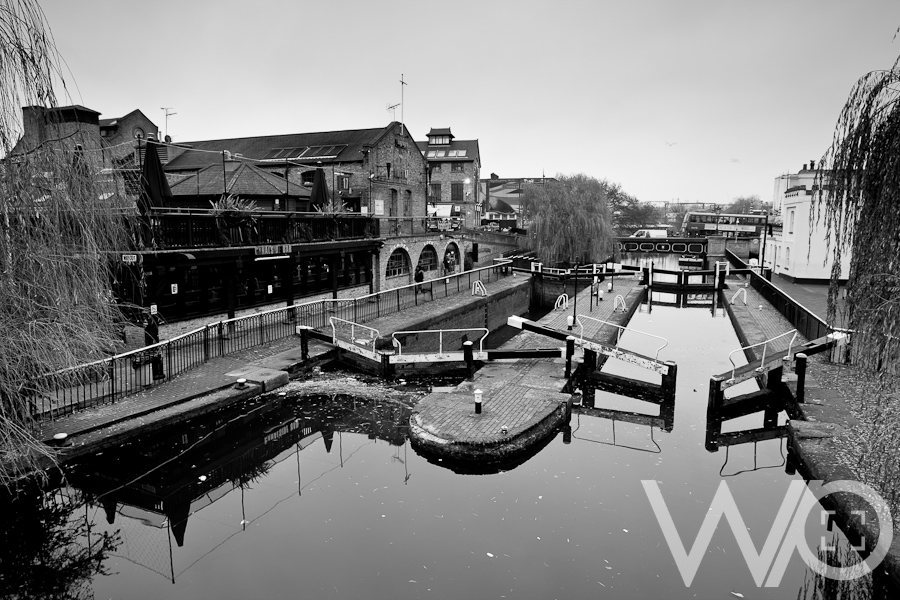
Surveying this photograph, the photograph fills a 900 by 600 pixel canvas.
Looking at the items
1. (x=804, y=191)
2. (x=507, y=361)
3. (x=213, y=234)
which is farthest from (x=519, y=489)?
(x=804, y=191)

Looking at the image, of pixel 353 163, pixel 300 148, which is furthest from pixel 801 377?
pixel 300 148

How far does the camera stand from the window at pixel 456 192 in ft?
173

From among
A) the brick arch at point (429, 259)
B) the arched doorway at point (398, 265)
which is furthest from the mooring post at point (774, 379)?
the brick arch at point (429, 259)

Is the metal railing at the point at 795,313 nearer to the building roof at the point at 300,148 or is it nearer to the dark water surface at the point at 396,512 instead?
the dark water surface at the point at 396,512

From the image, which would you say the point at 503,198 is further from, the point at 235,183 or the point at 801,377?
the point at 801,377

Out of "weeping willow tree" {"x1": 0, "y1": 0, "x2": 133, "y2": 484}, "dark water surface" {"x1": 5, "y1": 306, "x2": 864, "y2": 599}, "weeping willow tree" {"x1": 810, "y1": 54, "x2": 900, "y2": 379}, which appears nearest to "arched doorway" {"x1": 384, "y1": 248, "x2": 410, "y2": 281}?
"dark water surface" {"x1": 5, "y1": 306, "x2": 864, "y2": 599}

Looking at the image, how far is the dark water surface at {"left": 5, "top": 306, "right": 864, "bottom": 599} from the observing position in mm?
6516

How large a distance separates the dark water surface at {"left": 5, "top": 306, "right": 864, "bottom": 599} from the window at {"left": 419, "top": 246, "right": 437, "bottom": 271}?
1898cm

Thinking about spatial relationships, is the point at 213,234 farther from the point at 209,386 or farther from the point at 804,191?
the point at 804,191

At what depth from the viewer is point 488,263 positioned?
42.2 metres

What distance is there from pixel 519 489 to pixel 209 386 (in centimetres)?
721

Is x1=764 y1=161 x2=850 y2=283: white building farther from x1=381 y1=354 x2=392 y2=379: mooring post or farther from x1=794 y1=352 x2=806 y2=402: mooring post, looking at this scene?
x1=381 y1=354 x2=392 y2=379: mooring post

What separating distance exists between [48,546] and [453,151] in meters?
51.1

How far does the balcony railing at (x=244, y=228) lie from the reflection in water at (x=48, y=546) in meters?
7.38
